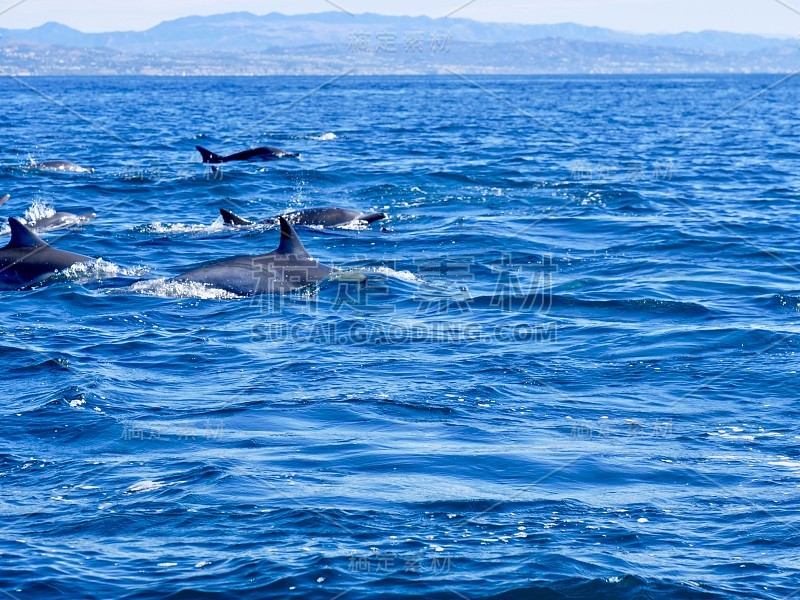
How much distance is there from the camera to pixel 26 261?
619 inches

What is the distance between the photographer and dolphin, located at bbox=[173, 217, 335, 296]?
595 inches

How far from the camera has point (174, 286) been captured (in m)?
15.2

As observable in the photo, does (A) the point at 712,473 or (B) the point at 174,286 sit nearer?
(A) the point at 712,473

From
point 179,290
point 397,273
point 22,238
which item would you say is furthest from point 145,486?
point 397,273

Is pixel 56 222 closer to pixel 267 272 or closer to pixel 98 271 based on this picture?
pixel 98 271

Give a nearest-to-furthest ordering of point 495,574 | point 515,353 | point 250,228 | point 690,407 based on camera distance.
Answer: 1. point 495,574
2. point 690,407
3. point 515,353
4. point 250,228

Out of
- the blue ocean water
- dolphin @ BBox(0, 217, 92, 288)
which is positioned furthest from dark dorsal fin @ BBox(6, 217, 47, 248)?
the blue ocean water

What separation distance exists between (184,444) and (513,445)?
2844mm

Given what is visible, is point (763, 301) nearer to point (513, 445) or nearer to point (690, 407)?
point (690, 407)

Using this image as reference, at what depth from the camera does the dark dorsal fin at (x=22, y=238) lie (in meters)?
15.3

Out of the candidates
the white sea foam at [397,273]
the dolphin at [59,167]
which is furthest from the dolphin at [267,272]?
the dolphin at [59,167]

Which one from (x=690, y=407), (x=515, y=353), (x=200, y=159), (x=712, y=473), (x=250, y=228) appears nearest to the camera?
(x=712, y=473)

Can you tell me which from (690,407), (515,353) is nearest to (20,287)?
(515,353)

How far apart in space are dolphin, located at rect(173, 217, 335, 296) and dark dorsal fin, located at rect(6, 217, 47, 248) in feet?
7.38
